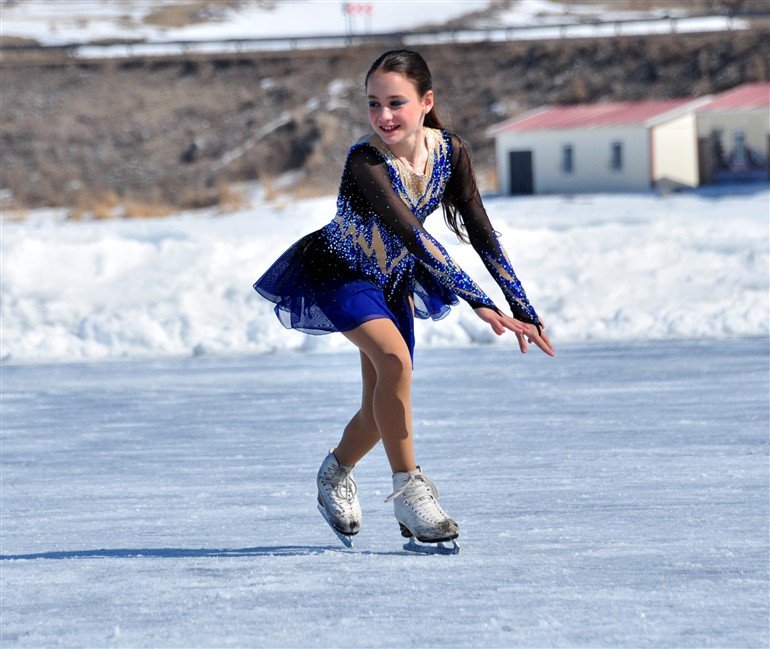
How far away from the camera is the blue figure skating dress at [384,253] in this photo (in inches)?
133

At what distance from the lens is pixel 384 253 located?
355 centimetres

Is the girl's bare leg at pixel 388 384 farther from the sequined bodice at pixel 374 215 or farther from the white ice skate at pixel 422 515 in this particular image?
the sequined bodice at pixel 374 215

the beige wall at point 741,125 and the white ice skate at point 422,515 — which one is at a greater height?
the white ice skate at point 422,515

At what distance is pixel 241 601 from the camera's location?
3.11m

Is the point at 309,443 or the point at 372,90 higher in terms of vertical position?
the point at 372,90

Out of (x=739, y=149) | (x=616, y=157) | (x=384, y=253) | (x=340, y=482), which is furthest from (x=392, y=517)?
(x=739, y=149)

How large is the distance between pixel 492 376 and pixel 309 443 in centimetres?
213

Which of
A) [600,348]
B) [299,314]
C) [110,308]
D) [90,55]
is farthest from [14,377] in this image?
[90,55]

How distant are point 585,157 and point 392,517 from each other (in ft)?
92.4

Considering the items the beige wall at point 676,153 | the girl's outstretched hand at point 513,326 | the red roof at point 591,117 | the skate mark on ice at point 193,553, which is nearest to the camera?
the girl's outstretched hand at point 513,326

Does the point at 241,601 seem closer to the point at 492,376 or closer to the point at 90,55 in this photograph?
the point at 492,376

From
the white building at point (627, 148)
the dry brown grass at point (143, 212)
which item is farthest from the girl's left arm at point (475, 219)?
the white building at point (627, 148)

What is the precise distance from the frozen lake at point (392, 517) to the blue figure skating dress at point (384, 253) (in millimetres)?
672

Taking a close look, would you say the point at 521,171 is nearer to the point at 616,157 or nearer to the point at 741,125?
the point at 616,157
